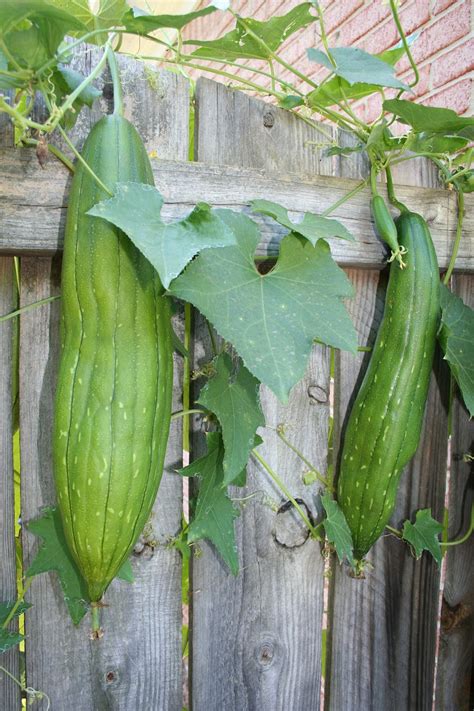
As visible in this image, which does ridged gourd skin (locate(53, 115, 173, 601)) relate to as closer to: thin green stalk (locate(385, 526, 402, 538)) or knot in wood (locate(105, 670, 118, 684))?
knot in wood (locate(105, 670, 118, 684))

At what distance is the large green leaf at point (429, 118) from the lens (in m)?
1.08

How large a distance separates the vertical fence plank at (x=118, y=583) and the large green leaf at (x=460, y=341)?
54 centimetres

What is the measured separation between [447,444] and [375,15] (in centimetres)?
161

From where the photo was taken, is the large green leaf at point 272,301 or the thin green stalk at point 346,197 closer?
the large green leaf at point 272,301

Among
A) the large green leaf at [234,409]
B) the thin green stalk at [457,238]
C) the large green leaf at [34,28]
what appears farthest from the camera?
the thin green stalk at [457,238]

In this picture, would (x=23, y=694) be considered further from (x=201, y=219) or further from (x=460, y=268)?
(x=460, y=268)

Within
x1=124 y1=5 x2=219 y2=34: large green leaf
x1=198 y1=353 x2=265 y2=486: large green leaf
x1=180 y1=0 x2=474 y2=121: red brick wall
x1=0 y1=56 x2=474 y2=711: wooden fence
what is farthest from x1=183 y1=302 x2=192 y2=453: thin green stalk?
x1=180 y1=0 x2=474 y2=121: red brick wall

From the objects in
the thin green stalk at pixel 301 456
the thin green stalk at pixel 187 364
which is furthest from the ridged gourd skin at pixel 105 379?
the thin green stalk at pixel 301 456

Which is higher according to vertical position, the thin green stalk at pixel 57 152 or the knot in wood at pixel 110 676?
the thin green stalk at pixel 57 152

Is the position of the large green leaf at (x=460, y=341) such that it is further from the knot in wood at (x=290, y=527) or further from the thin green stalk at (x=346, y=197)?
the knot in wood at (x=290, y=527)

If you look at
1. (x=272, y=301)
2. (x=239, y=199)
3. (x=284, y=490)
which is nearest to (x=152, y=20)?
(x=239, y=199)

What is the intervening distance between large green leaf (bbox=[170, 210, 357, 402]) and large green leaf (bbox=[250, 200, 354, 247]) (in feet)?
0.09

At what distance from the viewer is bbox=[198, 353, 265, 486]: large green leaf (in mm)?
1045

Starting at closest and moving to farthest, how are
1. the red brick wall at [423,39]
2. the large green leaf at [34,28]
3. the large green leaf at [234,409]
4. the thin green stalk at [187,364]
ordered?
the large green leaf at [34,28] < the large green leaf at [234,409] < the thin green stalk at [187,364] < the red brick wall at [423,39]
